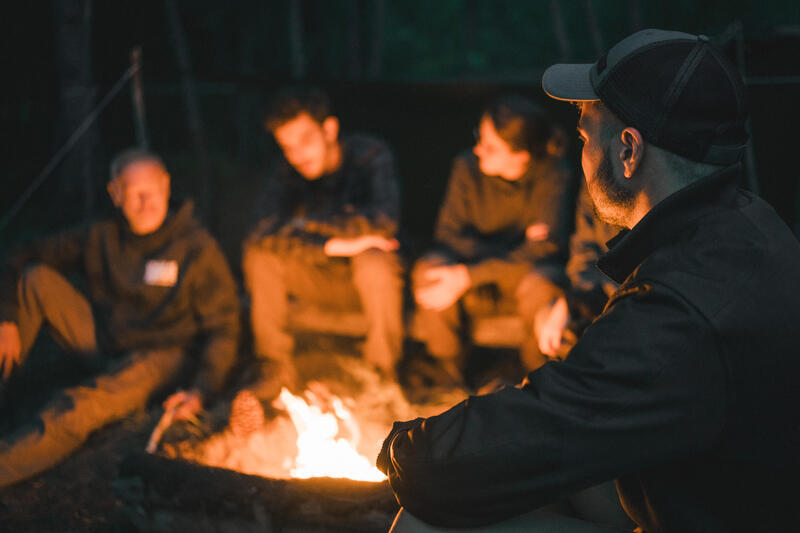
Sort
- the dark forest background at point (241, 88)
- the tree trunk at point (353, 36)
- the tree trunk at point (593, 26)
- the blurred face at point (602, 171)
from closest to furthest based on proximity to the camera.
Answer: the blurred face at point (602, 171) < the dark forest background at point (241, 88) < the tree trunk at point (593, 26) < the tree trunk at point (353, 36)

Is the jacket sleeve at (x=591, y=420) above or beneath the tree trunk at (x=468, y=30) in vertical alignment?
beneath

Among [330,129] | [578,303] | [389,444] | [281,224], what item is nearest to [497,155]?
[330,129]

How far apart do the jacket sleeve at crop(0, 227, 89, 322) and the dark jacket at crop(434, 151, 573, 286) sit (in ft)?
7.09

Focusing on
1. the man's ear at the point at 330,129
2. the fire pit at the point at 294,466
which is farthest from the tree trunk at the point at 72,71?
the fire pit at the point at 294,466

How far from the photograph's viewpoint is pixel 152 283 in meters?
3.43

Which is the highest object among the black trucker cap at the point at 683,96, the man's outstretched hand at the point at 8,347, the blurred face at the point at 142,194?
the black trucker cap at the point at 683,96

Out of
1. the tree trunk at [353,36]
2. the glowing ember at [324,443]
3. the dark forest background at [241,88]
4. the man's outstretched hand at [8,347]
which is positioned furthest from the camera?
the tree trunk at [353,36]

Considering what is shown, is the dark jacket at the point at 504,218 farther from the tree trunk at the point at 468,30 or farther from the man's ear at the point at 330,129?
the tree trunk at the point at 468,30

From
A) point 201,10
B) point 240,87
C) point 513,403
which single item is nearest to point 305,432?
point 513,403

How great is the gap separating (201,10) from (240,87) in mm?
3395

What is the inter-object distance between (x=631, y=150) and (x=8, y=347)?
10.3ft

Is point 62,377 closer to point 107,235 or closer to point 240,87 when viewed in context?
point 107,235

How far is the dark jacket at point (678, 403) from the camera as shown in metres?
1.12

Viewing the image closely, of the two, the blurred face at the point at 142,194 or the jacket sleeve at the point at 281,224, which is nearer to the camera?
the blurred face at the point at 142,194
